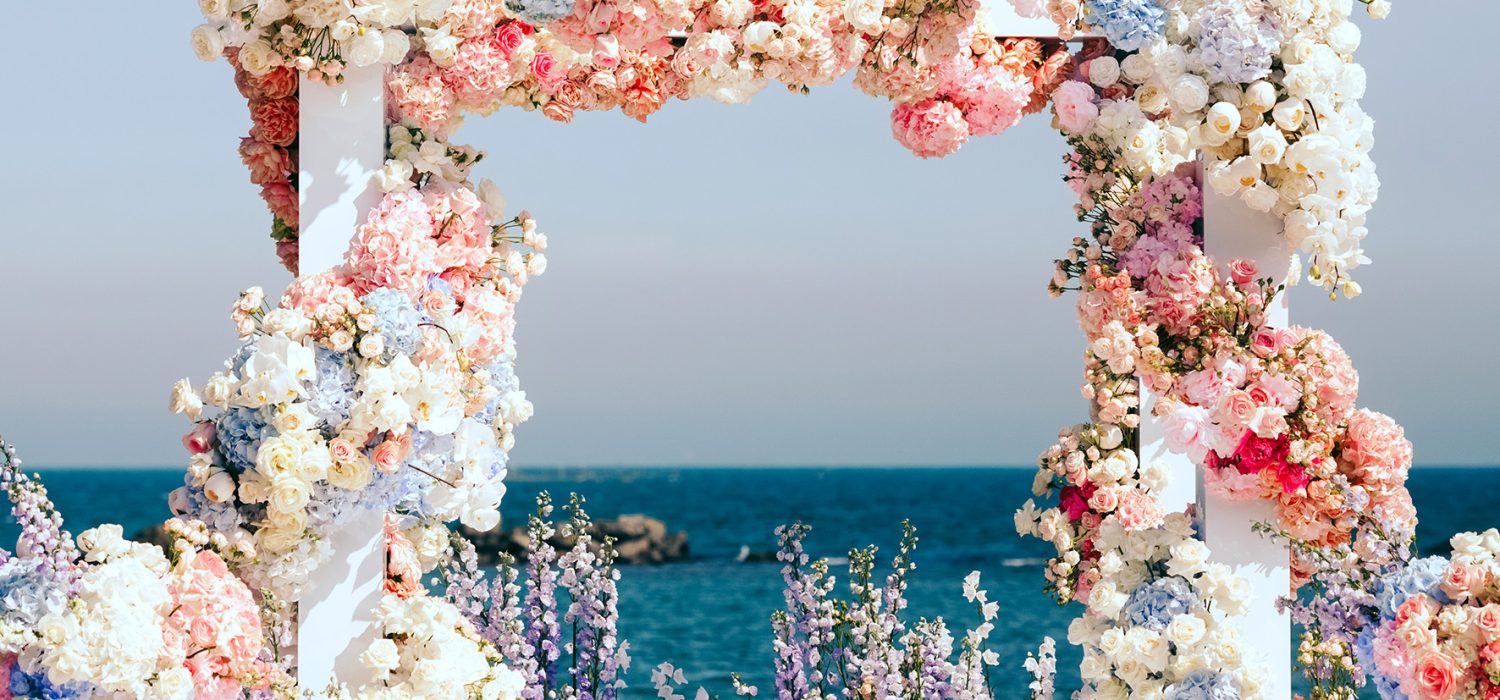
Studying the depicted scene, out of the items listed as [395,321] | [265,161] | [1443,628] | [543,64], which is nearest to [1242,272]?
[1443,628]

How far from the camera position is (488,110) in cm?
332

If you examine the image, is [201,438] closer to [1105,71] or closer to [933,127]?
[933,127]

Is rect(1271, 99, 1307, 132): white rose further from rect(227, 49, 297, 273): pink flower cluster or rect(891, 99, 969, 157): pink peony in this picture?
rect(227, 49, 297, 273): pink flower cluster

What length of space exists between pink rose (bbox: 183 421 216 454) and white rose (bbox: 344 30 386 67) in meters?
0.82

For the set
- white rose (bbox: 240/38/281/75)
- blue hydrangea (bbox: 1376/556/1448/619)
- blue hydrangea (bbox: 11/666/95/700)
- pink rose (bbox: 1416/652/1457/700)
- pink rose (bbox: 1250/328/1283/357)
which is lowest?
blue hydrangea (bbox: 11/666/95/700)

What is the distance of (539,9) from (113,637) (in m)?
1.44

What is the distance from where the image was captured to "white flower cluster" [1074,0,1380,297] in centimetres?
320

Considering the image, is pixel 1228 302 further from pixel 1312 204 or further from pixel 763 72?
pixel 763 72

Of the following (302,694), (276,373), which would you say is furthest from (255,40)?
(302,694)

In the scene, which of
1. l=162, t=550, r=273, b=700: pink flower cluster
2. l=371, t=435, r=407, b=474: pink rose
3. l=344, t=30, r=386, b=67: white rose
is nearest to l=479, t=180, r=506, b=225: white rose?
l=344, t=30, r=386, b=67: white rose

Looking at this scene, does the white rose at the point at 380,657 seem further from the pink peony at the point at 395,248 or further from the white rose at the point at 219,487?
the pink peony at the point at 395,248

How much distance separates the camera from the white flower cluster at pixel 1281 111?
10.5ft

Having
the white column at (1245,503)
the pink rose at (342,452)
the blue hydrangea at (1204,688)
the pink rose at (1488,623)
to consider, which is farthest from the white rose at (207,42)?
the pink rose at (1488,623)

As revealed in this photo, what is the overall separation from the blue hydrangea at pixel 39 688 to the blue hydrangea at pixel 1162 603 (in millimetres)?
2148
